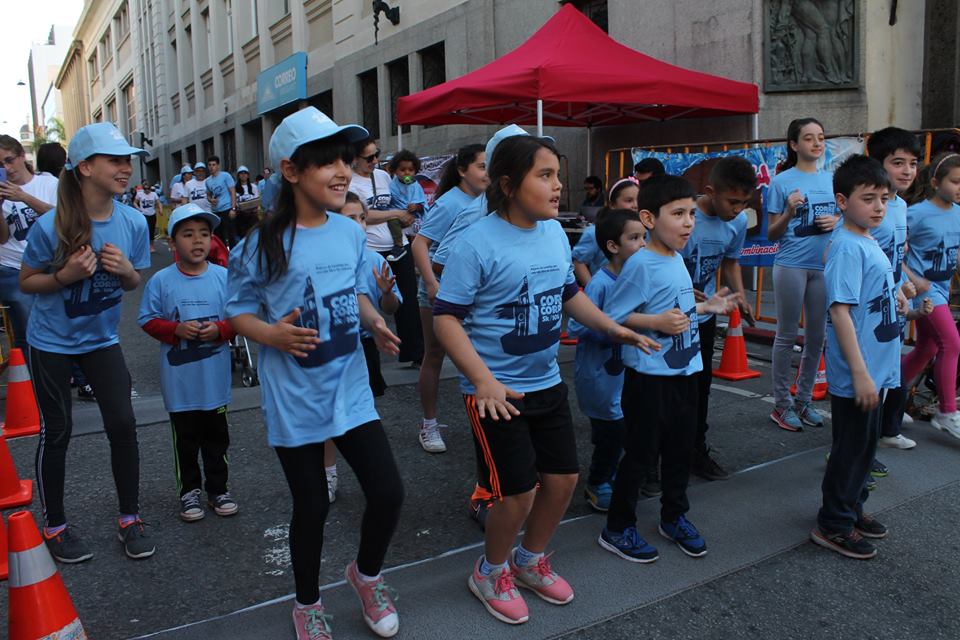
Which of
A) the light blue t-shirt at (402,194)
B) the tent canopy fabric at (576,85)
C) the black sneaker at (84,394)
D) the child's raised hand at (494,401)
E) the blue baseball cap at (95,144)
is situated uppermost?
the tent canopy fabric at (576,85)

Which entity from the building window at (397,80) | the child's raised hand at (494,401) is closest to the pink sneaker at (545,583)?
the child's raised hand at (494,401)

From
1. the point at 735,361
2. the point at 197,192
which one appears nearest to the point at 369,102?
the point at 197,192

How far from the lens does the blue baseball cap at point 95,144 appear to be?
3369 millimetres

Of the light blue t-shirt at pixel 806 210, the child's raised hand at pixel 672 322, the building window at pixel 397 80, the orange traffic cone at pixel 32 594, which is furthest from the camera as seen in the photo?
the building window at pixel 397 80

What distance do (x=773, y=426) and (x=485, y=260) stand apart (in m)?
3.39

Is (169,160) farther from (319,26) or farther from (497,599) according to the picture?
(497,599)

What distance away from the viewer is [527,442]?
9.19 feet

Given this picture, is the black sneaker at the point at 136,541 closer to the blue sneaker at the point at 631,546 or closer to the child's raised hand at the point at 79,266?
the child's raised hand at the point at 79,266

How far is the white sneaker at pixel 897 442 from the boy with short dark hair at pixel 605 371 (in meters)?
1.94

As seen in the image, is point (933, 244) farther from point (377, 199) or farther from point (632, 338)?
point (377, 199)

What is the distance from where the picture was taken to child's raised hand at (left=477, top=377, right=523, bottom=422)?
2609 millimetres

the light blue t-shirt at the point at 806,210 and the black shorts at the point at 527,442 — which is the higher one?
the light blue t-shirt at the point at 806,210

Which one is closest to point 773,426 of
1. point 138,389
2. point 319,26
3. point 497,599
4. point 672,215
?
point 672,215

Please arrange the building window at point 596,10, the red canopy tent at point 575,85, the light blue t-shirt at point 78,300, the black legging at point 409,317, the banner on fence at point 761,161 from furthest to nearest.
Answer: the building window at point 596,10
the red canopy tent at point 575,85
the banner on fence at point 761,161
the black legging at point 409,317
the light blue t-shirt at point 78,300
